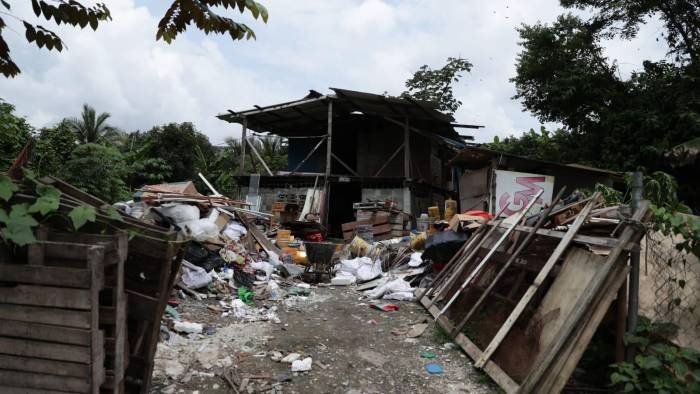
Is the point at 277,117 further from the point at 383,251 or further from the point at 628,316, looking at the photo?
the point at 628,316

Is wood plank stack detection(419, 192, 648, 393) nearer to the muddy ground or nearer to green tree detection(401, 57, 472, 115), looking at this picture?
the muddy ground

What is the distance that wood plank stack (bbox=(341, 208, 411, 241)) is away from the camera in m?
13.1

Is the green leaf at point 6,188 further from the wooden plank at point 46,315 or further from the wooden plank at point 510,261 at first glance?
the wooden plank at point 510,261

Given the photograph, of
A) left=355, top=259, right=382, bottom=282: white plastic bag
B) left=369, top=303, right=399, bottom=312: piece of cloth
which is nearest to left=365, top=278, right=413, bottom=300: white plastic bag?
left=369, top=303, right=399, bottom=312: piece of cloth

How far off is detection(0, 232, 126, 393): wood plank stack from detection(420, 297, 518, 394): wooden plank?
2.69 m

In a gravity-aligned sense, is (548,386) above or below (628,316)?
below

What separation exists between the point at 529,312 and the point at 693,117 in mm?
10960

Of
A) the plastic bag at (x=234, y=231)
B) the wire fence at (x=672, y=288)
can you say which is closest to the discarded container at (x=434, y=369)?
the wire fence at (x=672, y=288)

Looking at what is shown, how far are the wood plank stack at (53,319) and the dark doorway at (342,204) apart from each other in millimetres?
15569

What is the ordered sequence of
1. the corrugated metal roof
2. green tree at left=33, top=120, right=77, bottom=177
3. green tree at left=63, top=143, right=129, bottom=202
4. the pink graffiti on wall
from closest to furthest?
the pink graffiti on wall, the corrugated metal roof, green tree at left=63, top=143, right=129, bottom=202, green tree at left=33, top=120, right=77, bottom=177

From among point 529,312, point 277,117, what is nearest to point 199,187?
point 277,117

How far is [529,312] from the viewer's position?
364cm

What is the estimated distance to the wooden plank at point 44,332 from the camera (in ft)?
6.87

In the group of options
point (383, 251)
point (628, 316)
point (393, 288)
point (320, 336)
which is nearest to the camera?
point (628, 316)
